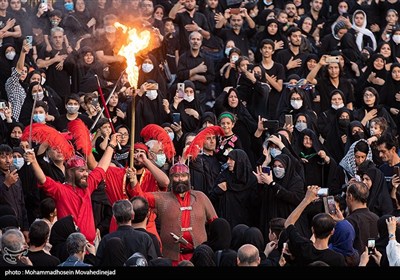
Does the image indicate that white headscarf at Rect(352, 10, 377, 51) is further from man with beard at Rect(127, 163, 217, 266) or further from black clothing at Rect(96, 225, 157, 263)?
black clothing at Rect(96, 225, 157, 263)

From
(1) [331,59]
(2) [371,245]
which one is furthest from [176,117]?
(2) [371,245]

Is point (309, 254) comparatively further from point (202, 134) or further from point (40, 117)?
point (40, 117)

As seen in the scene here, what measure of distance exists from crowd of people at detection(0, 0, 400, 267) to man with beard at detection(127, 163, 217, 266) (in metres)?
0.01

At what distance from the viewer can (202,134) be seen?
18.2m

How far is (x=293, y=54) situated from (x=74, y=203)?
357 inches

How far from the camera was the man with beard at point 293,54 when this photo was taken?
23688mm

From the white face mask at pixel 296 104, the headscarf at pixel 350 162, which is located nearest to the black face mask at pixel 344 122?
the white face mask at pixel 296 104

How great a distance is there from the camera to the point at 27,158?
15.4 metres

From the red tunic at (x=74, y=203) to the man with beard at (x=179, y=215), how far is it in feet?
1.79

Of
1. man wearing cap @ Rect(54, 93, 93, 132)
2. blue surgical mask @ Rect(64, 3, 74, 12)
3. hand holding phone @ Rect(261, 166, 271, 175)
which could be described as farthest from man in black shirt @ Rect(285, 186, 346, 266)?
blue surgical mask @ Rect(64, 3, 74, 12)

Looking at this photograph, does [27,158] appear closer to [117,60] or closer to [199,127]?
[199,127]

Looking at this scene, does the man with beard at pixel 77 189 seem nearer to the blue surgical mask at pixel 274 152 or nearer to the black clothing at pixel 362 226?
the black clothing at pixel 362 226

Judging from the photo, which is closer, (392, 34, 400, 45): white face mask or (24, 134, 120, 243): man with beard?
(24, 134, 120, 243): man with beard

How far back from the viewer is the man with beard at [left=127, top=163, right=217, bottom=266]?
15445mm
